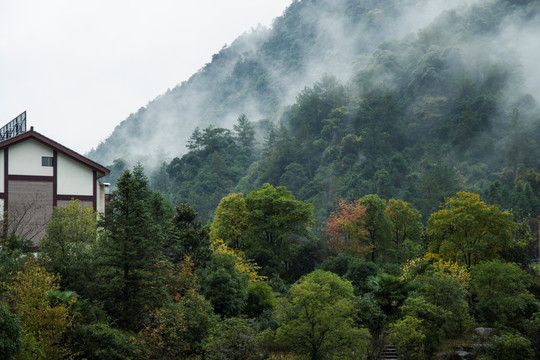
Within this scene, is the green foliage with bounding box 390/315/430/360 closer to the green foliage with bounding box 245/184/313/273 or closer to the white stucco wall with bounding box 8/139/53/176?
the green foliage with bounding box 245/184/313/273

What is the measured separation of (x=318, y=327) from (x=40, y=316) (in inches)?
532

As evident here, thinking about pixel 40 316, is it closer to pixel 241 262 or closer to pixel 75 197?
pixel 75 197

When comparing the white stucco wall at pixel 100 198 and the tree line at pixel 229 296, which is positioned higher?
the white stucco wall at pixel 100 198

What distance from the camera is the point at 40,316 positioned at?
76.4 ft

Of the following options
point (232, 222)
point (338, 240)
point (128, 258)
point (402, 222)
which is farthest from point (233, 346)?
point (402, 222)

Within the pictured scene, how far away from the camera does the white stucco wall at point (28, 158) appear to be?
4047 centimetres

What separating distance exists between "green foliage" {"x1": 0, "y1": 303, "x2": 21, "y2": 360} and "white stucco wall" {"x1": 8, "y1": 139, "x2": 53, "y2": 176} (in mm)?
22344

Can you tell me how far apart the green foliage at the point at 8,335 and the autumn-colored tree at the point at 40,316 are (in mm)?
1763

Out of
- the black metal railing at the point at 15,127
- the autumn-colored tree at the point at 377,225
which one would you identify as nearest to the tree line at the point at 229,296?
the autumn-colored tree at the point at 377,225

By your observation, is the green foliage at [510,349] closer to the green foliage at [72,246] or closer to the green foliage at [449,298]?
the green foliage at [449,298]

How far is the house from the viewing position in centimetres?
3975

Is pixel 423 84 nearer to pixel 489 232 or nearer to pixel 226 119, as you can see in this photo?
pixel 489 232

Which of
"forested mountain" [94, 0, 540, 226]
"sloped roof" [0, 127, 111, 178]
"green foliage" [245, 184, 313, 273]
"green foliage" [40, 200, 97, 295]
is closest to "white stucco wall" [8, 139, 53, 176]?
"sloped roof" [0, 127, 111, 178]

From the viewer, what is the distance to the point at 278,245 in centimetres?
5462
